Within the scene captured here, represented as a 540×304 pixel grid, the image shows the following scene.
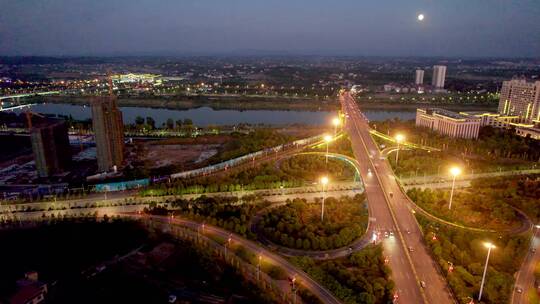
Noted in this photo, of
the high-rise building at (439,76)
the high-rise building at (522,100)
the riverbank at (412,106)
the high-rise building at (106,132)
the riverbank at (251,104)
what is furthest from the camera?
the high-rise building at (439,76)

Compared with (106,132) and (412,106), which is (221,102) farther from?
(106,132)

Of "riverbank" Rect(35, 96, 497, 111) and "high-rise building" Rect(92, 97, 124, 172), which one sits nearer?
"high-rise building" Rect(92, 97, 124, 172)

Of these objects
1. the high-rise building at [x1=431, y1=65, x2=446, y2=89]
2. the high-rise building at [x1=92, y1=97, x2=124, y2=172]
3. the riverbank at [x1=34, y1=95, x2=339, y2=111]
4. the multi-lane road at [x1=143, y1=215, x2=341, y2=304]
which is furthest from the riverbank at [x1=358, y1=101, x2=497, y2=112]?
the multi-lane road at [x1=143, y1=215, x2=341, y2=304]

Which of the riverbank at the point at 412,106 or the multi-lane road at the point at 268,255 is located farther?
the riverbank at the point at 412,106

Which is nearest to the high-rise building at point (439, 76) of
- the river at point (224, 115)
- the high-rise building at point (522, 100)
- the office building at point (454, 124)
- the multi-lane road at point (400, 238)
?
the river at point (224, 115)

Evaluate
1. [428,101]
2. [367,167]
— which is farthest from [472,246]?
[428,101]

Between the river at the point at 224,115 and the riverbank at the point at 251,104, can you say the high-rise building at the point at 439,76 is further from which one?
the river at the point at 224,115

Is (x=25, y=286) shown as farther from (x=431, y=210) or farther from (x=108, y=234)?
(x=431, y=210)

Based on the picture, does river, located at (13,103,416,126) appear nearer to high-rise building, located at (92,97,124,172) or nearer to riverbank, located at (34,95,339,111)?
riverbank, located at (34,95,339,111)

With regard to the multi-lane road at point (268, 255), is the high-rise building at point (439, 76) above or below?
above
